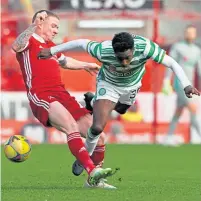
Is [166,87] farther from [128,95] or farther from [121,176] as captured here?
[128,95]

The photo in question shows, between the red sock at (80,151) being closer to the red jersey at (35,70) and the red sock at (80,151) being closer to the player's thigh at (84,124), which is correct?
the player's thigh at (84,124)

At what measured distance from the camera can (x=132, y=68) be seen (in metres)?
10.3

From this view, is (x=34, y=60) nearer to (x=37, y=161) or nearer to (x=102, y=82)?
(x=102, y=82)

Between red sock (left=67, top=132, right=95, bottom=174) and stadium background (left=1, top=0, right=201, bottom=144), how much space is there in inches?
347

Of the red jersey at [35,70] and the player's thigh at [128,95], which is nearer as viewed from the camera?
the player's thigh at [128,95]

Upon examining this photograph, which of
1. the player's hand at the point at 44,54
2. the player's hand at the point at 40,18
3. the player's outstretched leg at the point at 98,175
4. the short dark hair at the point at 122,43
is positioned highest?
the short dark hair at the point at 122,43

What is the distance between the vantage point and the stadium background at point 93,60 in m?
19.6

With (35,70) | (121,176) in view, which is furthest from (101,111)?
(121,176)

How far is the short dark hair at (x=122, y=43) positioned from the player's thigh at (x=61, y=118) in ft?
3.71

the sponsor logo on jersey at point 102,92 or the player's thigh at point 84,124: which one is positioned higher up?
the sponsor logo on jersey at point 102,92

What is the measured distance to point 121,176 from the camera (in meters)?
12.2

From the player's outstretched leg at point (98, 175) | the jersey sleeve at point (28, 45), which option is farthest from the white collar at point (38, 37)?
the player's outstretched leg at point (98, 175)

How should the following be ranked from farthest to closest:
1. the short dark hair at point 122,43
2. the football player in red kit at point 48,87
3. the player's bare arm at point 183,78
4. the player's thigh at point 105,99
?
the football player in red kit at point 48,87
the player's thigh at point 105,99
the player's bare arm at point 183,78
the short dark hair at point 122,43

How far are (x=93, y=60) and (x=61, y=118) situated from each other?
887 centimetres
